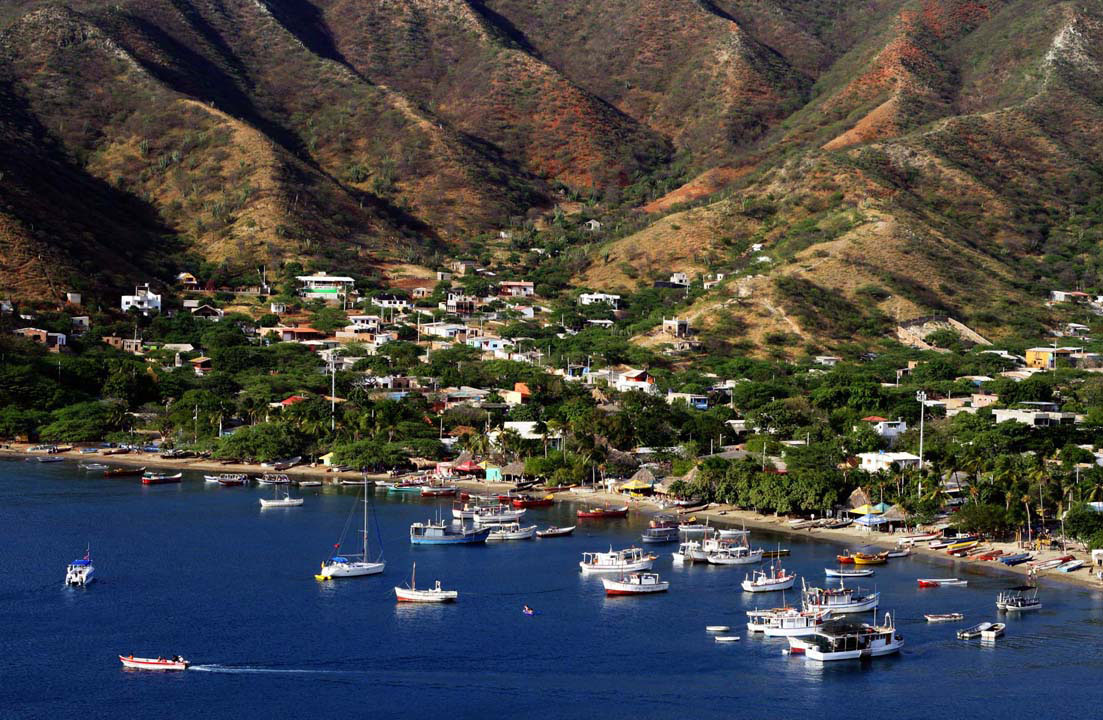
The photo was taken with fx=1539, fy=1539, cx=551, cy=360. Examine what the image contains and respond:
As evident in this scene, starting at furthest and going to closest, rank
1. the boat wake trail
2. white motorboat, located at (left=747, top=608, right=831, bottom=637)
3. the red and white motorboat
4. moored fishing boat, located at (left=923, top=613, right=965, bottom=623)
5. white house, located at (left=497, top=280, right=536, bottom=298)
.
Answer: white house, located at (left=497, top=280, right=536, bottom=298), moored fishing boat, located at (left=923, top=613, right=965, bottom=623), white motorboat, located at (left=747, top=608, right=831, bottom=637), the red and white motorboat, the boat wake trail

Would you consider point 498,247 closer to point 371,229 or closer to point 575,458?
point 371,229

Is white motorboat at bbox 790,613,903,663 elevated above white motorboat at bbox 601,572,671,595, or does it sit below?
below

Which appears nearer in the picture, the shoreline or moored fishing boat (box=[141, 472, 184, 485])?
the shoreline

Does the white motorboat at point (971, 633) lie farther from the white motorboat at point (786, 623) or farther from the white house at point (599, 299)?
the white house at point (599, 299)

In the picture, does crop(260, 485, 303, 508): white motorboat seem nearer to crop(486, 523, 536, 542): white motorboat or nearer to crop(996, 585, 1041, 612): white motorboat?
crop(486, 523, 536, 542): white motorboat

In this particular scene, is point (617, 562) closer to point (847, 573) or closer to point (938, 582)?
point (847, 573)

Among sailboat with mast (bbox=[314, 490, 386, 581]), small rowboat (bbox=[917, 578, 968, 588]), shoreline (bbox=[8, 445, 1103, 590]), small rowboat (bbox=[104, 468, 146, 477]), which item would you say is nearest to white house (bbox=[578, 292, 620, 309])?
shoreline (bbox=[8, 445, 1103, 590])

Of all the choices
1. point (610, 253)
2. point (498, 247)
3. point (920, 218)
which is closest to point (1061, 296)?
point (920, 218)

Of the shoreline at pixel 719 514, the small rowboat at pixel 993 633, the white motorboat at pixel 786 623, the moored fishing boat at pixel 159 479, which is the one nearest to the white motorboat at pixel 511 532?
the shoreline at pixel 719 514
